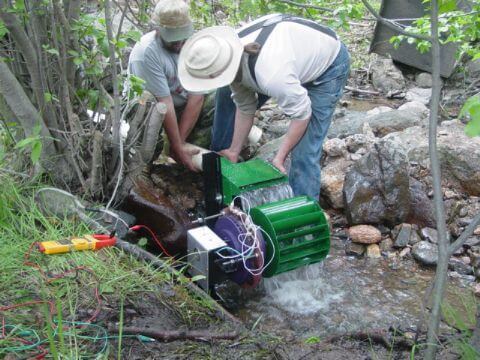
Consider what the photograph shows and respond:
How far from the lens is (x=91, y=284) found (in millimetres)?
3066

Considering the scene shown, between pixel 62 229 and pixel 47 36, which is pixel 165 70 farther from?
pixel 62 229

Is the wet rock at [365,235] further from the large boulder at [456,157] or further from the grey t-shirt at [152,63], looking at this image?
the grey t-shirt at [152,63]

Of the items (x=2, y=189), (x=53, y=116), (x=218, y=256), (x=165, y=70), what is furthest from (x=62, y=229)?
(x=165, y=70)

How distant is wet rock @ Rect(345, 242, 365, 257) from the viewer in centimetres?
463

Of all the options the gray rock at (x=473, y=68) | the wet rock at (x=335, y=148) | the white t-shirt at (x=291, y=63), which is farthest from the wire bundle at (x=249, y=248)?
the gray rock at (x=473, y=68)

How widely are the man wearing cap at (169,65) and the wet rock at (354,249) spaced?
5.04 ft

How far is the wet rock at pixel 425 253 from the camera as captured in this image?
4.38 metres

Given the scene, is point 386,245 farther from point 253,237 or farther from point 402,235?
point 253,237

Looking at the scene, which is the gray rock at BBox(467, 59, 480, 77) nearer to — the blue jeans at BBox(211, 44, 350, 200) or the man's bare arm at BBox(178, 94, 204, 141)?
the blue jeans at BBox(211, 44, 350, 200)

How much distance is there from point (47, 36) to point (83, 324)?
2.25 metres

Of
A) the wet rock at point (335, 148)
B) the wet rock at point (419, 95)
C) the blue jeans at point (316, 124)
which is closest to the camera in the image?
the blue jeans at point (316, 124)

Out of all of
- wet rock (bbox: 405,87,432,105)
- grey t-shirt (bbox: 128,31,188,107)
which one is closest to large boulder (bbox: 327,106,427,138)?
wet rock (bbox: 405,87,432,105)

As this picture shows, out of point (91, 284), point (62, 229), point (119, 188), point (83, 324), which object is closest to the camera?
point (83, 324)

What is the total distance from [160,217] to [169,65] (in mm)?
1463
